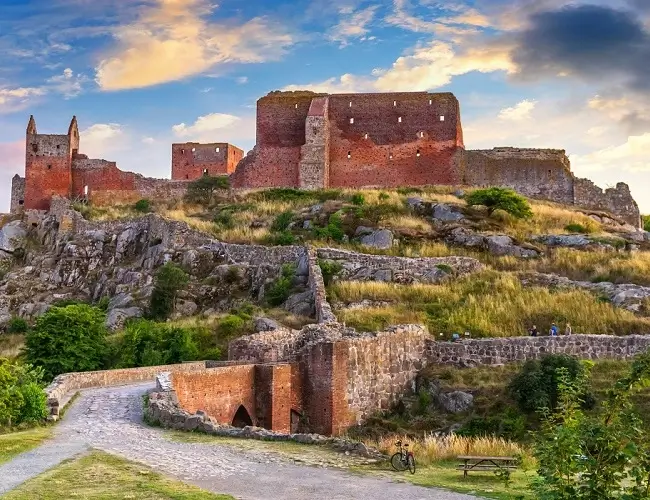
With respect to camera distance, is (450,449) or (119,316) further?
(119,316)

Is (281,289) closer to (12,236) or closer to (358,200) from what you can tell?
(358,200)

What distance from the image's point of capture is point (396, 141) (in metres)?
52.7

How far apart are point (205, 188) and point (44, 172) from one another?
1160 centimetres

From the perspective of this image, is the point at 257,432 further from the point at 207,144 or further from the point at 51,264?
the point at 207,144

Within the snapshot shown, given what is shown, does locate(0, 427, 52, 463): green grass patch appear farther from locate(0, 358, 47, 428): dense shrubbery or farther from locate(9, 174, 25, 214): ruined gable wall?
locate(9, 174, 25, 214): ruined gable wall

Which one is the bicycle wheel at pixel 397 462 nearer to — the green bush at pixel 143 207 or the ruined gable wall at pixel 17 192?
the green bush at pixel 143 207

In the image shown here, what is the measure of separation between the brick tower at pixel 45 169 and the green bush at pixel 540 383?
40.5 meters

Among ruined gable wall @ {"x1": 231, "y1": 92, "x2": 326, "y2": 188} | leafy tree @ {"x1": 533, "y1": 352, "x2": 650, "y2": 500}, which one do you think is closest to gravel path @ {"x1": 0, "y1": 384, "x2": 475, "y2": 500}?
leafy tree @ {"x1": 533, "y1": 352, "x2": 650, "y2": 500}

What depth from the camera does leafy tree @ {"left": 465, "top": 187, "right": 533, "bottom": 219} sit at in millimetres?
43562

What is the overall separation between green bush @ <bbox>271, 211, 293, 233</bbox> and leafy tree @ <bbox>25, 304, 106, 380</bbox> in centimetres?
1628

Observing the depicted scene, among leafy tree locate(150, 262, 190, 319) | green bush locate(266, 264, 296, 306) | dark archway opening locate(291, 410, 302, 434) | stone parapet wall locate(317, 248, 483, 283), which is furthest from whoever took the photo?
leafy tree locate(150, 262, 190, 319)

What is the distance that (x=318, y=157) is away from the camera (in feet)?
170

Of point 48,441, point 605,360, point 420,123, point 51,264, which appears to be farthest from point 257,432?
point 420,123

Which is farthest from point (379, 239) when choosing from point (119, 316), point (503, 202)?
point (119, 316)
